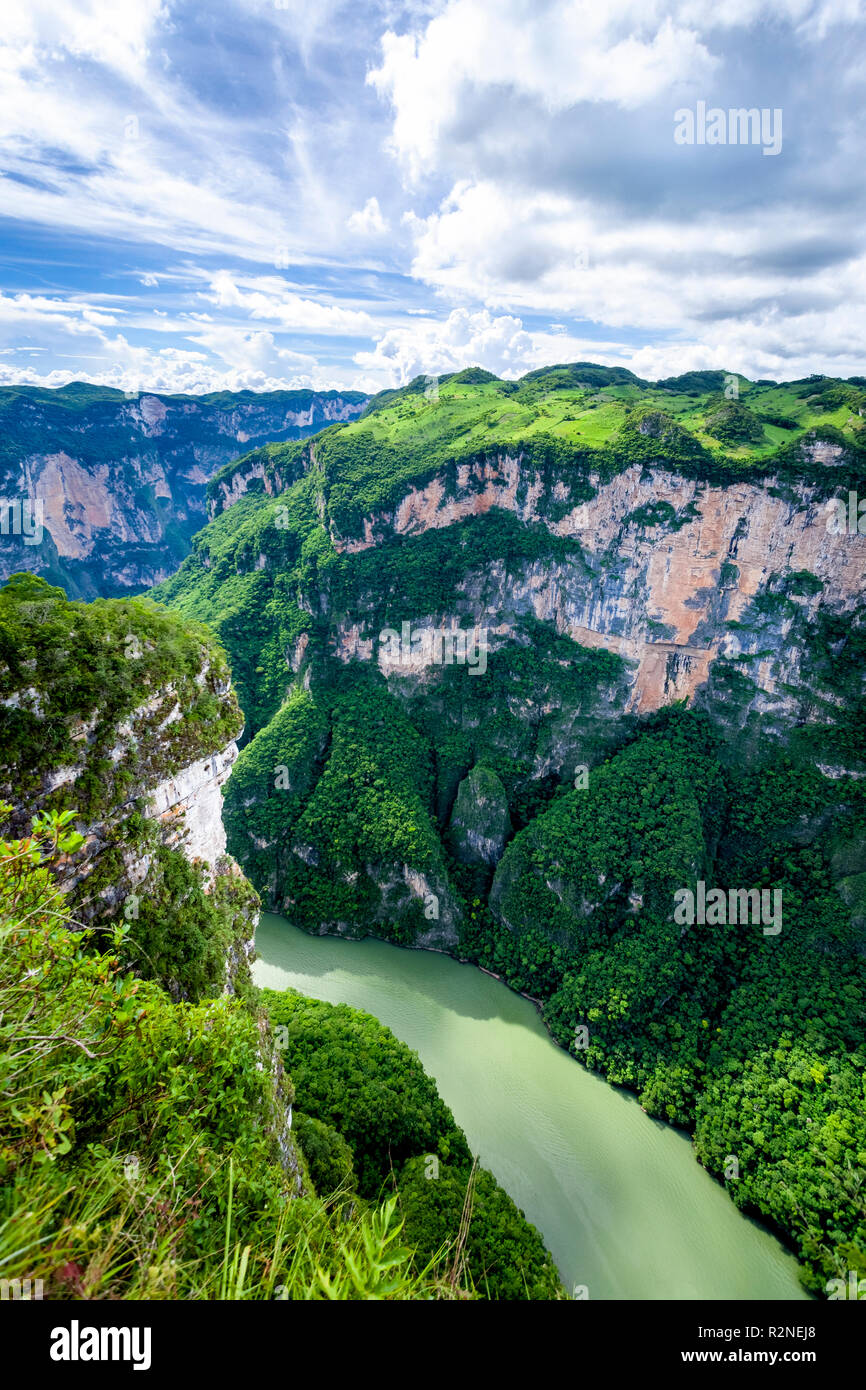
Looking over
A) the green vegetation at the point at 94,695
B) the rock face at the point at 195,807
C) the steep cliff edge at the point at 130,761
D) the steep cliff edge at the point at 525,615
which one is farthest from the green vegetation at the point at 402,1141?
the steep cliff edge at the point at 525,615

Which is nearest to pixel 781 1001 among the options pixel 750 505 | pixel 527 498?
pixel 750 505

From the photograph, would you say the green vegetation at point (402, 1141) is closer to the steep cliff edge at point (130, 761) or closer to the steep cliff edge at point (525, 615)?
the steep cliff edge at point (130, 761)

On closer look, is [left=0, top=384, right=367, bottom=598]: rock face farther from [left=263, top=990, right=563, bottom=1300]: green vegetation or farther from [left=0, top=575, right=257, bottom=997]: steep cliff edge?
[left=0, top=575, right=257, bottom=997]: steep cliff edge

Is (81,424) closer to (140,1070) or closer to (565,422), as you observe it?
(565,422)

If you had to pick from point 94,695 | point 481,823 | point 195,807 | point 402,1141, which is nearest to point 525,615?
point 481,823

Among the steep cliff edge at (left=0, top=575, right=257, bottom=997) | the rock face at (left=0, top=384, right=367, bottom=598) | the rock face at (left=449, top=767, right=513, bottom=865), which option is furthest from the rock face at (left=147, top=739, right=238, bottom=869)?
the rock face at (left=0, top=384, right=367, bottom=598)
